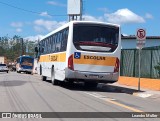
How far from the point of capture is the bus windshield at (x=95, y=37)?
832 inches

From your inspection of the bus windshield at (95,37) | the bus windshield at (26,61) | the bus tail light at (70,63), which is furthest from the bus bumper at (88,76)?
the bus windshield at (26,61)

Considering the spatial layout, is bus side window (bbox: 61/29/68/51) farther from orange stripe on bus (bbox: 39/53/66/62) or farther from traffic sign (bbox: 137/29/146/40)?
traffic sign (bbox: 137/29/146/40)

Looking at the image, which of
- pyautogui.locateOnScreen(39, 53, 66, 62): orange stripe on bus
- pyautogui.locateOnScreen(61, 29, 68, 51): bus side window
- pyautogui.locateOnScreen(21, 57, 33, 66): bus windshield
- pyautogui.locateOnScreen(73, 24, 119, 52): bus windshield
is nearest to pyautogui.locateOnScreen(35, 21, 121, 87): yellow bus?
pyautogui.locateOnScreen(73, 24, 119, 52): bus windshield

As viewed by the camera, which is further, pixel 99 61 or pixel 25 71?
pixel 25 71

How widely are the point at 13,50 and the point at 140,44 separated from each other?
427ft

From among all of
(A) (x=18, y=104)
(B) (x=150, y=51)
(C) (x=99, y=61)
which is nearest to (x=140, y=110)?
(A) (x=18, y=104)

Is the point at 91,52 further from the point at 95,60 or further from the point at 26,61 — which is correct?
the point at 26,61

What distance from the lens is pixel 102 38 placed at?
69.9 ft

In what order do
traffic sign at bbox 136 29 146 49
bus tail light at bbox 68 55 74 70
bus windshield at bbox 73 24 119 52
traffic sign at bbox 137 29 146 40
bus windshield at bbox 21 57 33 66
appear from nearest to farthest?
1. bus tail light at bbox 68 55 74 70
2. bus windshield at bbox 73 24 119 52
3. traffic sign at bbox 136 29 146 49
4. traffic sign at bbox 137 29 146 40
5. bus windshield at bbox 21 57 33 66

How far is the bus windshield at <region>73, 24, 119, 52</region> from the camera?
69.3ft

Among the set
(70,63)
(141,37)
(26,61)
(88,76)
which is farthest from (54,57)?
(26,61)

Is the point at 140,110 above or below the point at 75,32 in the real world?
below

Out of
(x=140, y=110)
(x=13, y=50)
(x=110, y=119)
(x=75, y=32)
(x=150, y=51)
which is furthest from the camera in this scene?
(x=13, y=50)

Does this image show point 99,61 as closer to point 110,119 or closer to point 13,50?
point 110,119
